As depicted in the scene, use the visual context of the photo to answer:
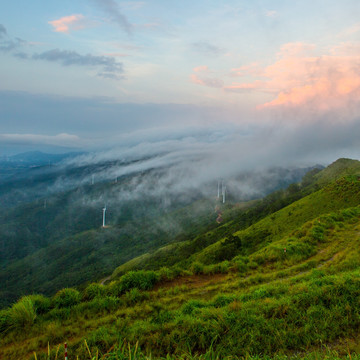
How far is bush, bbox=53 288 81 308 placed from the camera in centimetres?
777

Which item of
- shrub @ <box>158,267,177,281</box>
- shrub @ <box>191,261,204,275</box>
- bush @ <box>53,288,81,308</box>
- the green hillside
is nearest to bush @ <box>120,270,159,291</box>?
the green hillside

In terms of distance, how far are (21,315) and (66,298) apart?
1.30 metres

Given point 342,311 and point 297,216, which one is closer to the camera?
point 342,311

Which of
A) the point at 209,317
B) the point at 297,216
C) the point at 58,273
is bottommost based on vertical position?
the point at 58,273

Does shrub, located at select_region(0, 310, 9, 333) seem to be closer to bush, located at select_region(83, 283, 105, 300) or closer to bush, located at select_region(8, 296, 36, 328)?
bush, located at select_region(8, 296, 36, 328)

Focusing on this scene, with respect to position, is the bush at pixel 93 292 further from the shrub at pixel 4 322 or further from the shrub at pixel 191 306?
the shrub at pixel 191 306

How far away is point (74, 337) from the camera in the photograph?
6.21 metres

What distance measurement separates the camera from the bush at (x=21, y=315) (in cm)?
680

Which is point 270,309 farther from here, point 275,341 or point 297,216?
point 297,216

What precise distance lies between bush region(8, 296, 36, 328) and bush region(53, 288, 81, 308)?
2.52ft

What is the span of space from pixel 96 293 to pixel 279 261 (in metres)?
8.45

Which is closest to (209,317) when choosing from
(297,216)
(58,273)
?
(297,216)

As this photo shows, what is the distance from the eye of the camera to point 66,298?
25.9ft

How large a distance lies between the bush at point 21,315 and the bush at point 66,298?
77 cm
